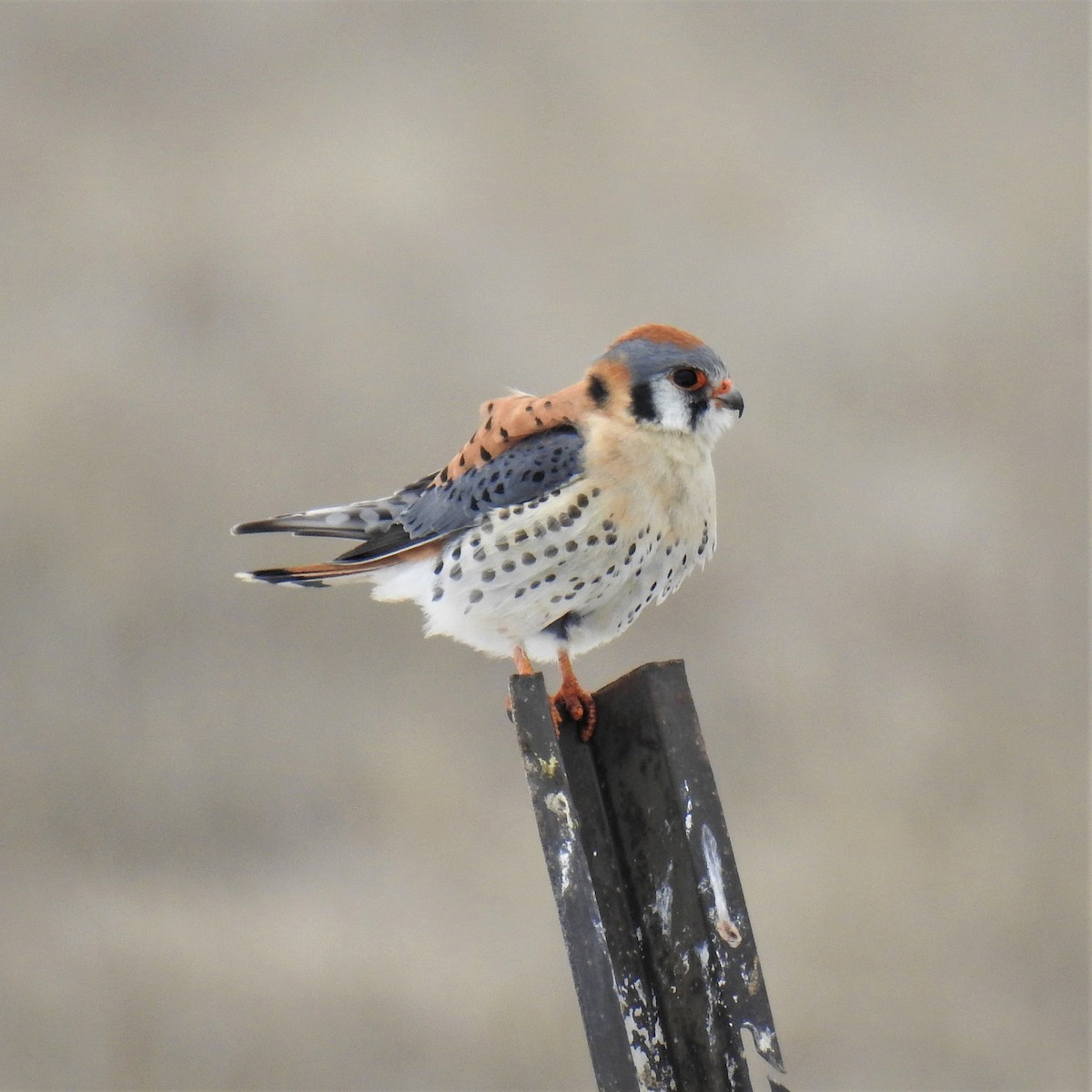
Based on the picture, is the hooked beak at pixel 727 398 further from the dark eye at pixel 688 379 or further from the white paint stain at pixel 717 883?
the white paint stain at pixel 717 883

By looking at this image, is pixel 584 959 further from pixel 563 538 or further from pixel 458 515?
pixel 458 515

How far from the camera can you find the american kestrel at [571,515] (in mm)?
1873

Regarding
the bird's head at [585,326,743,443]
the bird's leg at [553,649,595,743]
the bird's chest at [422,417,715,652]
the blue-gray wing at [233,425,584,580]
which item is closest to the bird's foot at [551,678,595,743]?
the bird's leg at [553,649,595,743]

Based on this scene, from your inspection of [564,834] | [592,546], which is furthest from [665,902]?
[592,546]

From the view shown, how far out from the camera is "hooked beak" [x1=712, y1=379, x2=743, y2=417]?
193 centimetres

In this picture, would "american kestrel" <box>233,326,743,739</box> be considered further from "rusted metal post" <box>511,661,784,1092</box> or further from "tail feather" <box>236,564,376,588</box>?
"rusted metal post" <box>511,661,784,1092</box>

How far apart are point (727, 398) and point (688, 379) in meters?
0.06

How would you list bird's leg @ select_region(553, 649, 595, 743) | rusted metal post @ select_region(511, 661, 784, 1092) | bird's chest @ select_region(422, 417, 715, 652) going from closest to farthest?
1. rusted metal post @ select_region(511, 661, 784, 1092)
2. bird's leg @ select_region(553, 649, 595, 743)
3. bird's chest @ select_region(422, 417, 715, 652)

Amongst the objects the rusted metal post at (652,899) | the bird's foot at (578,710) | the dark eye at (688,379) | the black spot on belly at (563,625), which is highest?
the dark eye at (688,379)

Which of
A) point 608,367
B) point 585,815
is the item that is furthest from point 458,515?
point 585,815

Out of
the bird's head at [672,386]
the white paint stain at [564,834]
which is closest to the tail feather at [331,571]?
the bird's head at [672,386]

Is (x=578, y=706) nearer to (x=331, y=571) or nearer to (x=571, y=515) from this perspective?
(x=571, y=515)

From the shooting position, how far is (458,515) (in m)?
1.98

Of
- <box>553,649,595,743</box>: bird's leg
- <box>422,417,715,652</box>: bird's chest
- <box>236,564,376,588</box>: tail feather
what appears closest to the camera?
<box>553,649,595,743</box>: bird's leg
